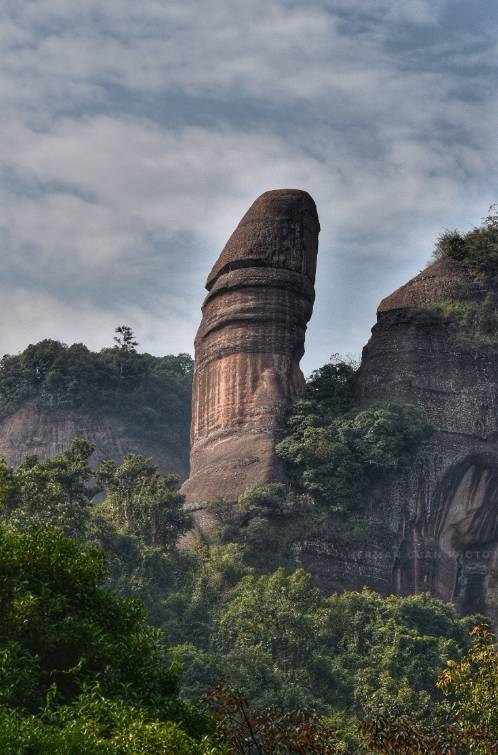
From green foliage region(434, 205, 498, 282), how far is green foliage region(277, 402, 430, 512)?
20.9 ft

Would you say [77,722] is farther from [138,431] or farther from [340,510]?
[138,431]

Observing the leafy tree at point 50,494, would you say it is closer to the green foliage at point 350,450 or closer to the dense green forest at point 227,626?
the dense green forest at point 227,626

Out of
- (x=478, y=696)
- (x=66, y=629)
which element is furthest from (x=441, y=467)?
(x=66, y=629)

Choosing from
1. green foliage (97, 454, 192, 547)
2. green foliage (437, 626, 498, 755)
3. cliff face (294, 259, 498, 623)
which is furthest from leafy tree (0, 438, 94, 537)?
green foliage (437, 626, 498, 755)

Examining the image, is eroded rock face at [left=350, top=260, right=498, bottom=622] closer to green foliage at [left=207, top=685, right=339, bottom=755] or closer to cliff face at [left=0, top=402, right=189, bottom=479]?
cliff face at [left=0, top=402, right=189, bottom=479]

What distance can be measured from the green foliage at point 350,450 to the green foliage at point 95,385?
17.5m

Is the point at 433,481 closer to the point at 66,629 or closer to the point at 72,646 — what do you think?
the point at 72,646

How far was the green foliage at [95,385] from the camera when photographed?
197ft

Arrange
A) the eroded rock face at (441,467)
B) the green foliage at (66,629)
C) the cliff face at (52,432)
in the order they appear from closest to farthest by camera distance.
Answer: the green foliage at (66,629) → the eroded rock face at (441,467) → the cliff face at (52,432)

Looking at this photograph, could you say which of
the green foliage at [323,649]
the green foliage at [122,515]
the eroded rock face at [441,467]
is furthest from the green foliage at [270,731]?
the eroded rock face at [441,467]

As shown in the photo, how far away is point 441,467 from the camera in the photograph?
45.0 m

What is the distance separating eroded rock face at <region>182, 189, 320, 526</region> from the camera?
45.7 metres

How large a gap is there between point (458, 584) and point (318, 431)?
6259 mm

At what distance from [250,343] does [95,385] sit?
16081 mm
